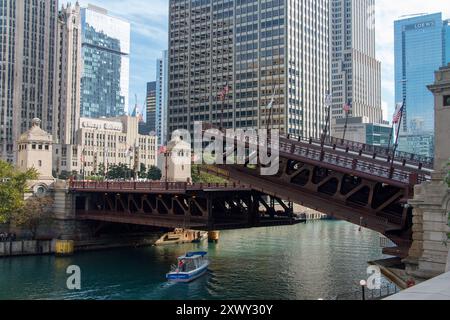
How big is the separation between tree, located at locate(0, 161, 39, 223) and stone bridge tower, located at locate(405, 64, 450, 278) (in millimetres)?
60799

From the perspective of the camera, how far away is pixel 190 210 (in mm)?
68875

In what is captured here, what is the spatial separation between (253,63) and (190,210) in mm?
121161

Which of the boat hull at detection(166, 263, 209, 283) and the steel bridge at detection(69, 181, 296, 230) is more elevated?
the steel bridge at detection(69, 181, 296, 230)

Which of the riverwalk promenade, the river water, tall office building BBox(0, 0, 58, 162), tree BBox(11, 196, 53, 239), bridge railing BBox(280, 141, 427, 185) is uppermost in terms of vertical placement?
tall office building BBox(0, 0, 58, 162)

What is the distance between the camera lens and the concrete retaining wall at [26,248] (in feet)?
249

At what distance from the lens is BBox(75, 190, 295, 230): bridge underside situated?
6475 centimetres

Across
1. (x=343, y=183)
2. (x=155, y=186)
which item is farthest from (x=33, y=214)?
(x=343, y=183)

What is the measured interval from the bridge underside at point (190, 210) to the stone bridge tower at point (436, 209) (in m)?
28.7

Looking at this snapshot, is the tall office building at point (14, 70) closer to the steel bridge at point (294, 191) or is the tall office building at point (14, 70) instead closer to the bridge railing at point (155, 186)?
the bridge railing at point (155, 186)

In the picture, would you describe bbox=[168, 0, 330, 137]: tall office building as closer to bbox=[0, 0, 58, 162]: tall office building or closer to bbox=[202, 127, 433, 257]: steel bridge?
bbox=[0, 0, 58, 162]: tall office building

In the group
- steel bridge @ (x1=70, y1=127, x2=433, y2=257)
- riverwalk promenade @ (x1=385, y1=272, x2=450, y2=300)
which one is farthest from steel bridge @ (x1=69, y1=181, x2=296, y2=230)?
riverwalk promenade @ (x1=385, y1=272, x2=450, y2=300)

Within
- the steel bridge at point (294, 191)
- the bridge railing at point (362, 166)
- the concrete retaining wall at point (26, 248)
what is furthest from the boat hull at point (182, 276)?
the concrete retaining wall at point (26, 248)

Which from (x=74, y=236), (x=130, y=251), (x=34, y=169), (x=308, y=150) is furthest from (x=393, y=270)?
(x=34, y=169)
